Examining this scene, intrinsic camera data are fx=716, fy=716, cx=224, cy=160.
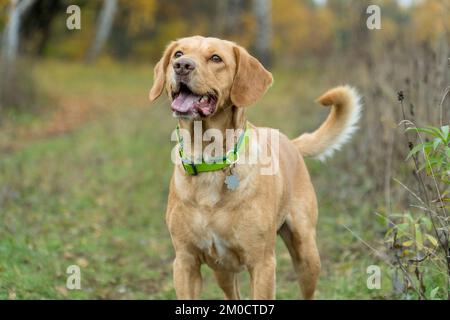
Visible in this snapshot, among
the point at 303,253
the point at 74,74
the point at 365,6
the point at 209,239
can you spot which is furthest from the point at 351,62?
the point at 74,74

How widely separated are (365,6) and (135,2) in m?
18.1

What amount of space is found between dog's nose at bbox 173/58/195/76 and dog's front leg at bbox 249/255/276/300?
1170 mm

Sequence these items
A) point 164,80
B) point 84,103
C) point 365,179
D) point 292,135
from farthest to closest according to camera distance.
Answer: point 84,103 < point 292,135 < point 365,179 < point 164,80

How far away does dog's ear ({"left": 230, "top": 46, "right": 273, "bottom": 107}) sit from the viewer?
13.4 ft

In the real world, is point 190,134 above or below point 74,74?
below

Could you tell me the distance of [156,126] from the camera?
41.9ft

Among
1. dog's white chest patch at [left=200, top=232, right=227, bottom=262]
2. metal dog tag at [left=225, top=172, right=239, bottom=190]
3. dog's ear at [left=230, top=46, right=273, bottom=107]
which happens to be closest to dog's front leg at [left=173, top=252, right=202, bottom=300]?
dog's white chest patch at [left=200, top=232, right=227, bottom=262]

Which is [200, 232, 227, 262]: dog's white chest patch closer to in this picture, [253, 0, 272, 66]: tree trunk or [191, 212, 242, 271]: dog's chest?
[191, 212, 242, 271]: dog's chest

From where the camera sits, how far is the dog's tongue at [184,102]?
391cm

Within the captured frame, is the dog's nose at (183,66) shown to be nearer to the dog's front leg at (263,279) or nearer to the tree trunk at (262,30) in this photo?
the dog's front leg at (263,279)

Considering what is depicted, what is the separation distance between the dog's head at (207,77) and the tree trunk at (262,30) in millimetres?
17036

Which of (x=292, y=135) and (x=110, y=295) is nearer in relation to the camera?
(x=110, y=295)

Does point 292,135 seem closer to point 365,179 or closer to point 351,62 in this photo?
point 351,62

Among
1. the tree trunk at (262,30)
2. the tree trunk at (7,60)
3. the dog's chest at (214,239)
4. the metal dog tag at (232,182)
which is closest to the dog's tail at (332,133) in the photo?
the metal dog tag at (232,182)
